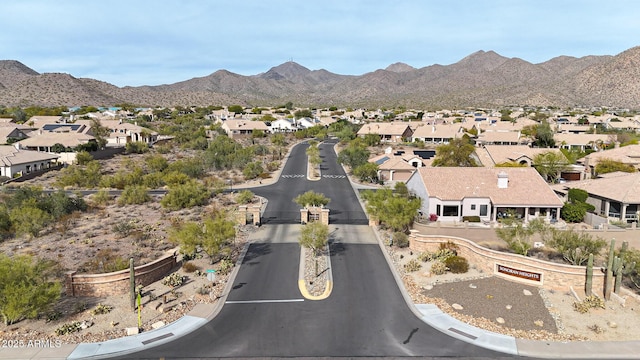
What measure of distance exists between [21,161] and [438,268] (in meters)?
57.8

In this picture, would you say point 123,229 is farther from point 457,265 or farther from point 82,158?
point 82,158

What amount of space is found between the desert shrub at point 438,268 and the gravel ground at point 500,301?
1494 millimetres

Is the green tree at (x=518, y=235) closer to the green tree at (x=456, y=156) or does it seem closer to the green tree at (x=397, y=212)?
the green tree at (x=397, y=212)

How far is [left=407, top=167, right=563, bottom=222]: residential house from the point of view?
1474 inches

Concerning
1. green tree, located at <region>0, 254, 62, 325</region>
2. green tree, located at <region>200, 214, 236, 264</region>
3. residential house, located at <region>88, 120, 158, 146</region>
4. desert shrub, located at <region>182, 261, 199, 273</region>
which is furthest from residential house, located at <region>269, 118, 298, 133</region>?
green tree, located at <region>0, 254, 62, 325</region>

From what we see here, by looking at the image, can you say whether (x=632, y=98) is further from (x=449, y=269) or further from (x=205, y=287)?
(x=205, y=287)

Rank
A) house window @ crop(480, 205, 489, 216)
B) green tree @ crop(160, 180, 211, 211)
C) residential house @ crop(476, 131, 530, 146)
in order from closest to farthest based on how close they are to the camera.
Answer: house window @ crop(480, 205, 489, 216) → green tree @ crop(160, 180, 211, 211) → residential house @ crop(476, 131, 530, 146)

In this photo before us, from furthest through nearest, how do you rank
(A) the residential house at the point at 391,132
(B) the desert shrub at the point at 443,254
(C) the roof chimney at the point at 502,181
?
(A) the residential house at the point at 391,132, (C) the roof chimney at the point at 502,181, (B) the desert shrub at the point at 443,254

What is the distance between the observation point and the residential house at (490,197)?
37.4m

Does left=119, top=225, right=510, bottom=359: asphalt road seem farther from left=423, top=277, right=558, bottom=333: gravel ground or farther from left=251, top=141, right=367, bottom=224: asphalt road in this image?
left=251, top=141, right=367, bottom=224: asphalt road

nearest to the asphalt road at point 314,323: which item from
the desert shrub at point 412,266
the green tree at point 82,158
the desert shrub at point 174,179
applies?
the desert shrub at point 412,266

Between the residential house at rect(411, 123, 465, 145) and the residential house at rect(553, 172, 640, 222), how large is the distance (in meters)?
54.9

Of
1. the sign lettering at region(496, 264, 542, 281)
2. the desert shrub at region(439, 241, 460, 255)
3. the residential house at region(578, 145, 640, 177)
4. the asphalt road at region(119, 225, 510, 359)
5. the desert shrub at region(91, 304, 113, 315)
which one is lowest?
the asphalt road at region(119, 225, 510, 359)

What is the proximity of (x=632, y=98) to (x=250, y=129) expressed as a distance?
6399 inches
